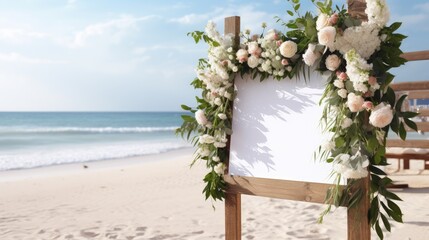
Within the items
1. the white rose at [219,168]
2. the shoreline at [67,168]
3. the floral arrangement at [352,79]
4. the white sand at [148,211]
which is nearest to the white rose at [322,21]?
the floral arrangement at [352,79]

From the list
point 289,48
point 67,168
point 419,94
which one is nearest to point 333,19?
point 289,48

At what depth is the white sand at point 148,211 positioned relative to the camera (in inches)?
177

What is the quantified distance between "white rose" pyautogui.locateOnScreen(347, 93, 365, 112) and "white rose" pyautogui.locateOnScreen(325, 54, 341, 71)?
20cm

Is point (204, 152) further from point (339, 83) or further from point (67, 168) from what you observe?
point (67, 168)

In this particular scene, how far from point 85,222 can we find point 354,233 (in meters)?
3.61

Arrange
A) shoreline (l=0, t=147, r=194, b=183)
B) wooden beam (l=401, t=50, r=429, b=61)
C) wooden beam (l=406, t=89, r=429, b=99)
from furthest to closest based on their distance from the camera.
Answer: shoreline (l=0, t=147, r=194, b=183) < wooden beam (l=406, t=89, r=429, b=99) < wooden beam (l=401, t=50, r=429, b=61)

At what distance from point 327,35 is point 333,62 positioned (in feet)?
0.53

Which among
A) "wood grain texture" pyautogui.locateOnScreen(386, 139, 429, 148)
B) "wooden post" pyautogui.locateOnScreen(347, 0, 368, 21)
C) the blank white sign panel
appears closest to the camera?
"wooden post" pyautogui.locateOnScreen(347, 0, 368, 21)

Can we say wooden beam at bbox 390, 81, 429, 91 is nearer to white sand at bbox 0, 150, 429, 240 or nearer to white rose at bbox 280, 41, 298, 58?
white sand at bbox 0, 150, 429, 240

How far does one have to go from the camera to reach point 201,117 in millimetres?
3121

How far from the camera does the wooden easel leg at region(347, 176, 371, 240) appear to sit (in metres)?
2.42

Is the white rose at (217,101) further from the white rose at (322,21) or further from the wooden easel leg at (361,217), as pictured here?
the wooden easel leg at (361,217)

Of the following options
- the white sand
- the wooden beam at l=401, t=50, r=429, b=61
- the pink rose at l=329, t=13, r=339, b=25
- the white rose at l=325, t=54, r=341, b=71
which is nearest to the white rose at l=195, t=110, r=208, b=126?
the white rose at l=325, t=54, r=341, b=71

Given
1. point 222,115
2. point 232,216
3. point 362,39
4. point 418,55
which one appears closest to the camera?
point 362,39
